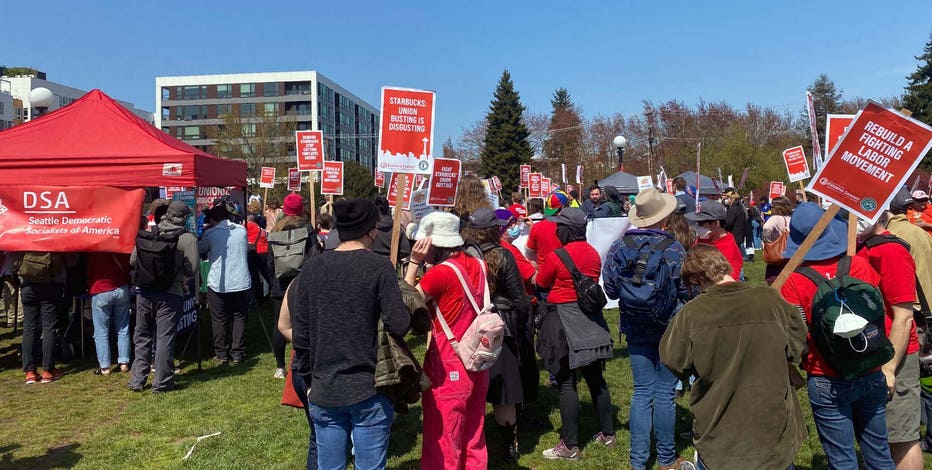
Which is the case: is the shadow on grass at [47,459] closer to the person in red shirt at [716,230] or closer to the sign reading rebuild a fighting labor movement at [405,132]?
the sign reading rebuild a fighting labor movement at [405,132]

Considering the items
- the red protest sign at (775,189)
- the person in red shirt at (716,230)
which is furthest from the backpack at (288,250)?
the red protest sign at (775,189)

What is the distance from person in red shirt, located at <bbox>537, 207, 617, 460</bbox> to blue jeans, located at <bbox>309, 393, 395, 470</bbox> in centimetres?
198

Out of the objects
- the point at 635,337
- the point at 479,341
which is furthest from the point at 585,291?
the point at 479,341

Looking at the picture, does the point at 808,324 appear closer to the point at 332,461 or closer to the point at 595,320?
the point at 595,320

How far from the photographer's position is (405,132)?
545 centimetres

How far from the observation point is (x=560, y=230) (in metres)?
5.70

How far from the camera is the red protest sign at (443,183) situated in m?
10.5

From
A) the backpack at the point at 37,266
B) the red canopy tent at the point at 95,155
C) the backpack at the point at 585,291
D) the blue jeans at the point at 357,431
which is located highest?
the red canopy tent at the point at 95,155

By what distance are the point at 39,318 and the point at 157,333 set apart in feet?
5.86

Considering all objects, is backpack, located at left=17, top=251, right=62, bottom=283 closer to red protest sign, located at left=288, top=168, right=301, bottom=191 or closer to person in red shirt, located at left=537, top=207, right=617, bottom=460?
person in red shirt, located at left=537, top=207, right=617, bottom=460

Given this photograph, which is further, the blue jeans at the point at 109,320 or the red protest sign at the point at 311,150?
the red protest sign at the point at 311,150

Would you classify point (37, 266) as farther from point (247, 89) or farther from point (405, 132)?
point (247, 89)

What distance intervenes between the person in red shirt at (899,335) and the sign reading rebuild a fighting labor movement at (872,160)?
0.88 feet

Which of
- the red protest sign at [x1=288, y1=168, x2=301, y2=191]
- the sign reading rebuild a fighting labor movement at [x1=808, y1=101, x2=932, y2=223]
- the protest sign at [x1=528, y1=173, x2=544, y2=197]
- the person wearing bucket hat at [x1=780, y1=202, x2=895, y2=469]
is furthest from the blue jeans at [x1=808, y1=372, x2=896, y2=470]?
the protest sign at [x1=528, y1=173, x2=544, y2=197]
